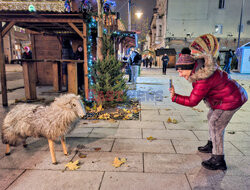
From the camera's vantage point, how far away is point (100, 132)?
443cm

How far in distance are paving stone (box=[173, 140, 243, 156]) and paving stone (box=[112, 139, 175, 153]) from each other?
147 mm

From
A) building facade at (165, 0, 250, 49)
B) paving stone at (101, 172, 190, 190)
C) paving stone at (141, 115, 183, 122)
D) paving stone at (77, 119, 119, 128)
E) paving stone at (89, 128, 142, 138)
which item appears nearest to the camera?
paving stone at (101, 172, 190, 190)

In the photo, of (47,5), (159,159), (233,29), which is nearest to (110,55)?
(159,159)

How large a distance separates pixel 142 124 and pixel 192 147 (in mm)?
1586

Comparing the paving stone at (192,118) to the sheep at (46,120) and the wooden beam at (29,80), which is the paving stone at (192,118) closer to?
the sheep at (46,120)

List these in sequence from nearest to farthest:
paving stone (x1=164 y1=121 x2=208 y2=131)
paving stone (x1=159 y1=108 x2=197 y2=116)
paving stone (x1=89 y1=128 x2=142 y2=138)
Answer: paving stone (x1=89 y1=128 x2=142 y2=138) < paving stone (x1=164 y1=121 x2=208 y2=131) < paving stone (x1=159 y1=108 x2=197 y2=116)

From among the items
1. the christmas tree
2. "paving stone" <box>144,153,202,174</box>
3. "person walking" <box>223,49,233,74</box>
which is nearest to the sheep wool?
"paving stone" <box>144,153,202,174</box>

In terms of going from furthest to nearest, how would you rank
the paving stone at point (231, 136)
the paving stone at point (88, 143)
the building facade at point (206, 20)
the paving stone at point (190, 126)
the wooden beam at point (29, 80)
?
the building facade at point (206, 20) < the wooden beam at point (29, 80) < the paving stone at point (190, 126) < the paving stone at point (231, 136) < the paving stone at point (88, 143)

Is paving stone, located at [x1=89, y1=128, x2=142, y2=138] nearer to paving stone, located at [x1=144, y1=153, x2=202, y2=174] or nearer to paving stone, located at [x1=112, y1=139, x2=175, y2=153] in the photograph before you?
paving stone, located at [x1=112, y1=139, x2=175, y2=153]

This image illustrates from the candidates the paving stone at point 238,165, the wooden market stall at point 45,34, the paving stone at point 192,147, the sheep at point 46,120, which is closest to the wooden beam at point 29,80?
the wooden market stall at point 45,34

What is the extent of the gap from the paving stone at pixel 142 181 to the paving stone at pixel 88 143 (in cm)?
89

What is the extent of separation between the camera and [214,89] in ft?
8.95

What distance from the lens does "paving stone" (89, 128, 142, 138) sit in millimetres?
4195

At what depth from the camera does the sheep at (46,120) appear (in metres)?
2.99
